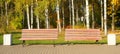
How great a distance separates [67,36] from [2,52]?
4059 mm

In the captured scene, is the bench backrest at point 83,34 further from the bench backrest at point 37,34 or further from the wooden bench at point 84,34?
the bench backrest at point 37,34

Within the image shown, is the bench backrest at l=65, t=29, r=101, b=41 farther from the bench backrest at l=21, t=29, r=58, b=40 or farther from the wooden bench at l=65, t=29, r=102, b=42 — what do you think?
the bench backrest at l=21, t=29, r=58, b=40

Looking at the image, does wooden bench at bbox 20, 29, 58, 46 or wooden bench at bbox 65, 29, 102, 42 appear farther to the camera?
wooden bench at bbox 65, 29, 102, 42

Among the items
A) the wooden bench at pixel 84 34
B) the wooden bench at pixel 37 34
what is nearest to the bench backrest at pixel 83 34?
the wooden bench at pixel 84 34

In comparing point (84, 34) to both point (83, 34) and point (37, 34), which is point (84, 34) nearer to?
point (83, 34)

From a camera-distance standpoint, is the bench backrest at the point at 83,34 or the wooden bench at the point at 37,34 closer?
the wooden bench at the point at 37,34

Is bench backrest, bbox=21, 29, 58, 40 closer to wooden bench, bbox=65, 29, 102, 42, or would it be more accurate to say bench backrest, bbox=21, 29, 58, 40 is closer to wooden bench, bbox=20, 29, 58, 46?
wooden bench, bbox=20, 29, 58, 46

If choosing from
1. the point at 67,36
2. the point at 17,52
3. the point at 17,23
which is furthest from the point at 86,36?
the point at 17,23

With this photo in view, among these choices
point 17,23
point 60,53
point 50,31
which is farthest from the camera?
point 17,23

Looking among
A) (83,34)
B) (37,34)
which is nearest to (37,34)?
(37,34)

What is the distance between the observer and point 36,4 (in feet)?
125

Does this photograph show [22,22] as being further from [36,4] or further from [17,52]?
[17,52]

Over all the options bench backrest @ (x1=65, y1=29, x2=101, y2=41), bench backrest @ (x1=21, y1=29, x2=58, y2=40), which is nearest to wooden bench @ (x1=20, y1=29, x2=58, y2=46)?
bench backrest @ (x1=21, y1=29, x2=58, y2=40)

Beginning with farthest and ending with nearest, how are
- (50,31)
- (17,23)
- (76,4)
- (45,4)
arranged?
1. (76,4)
2. (17,23)
3. (45,4)
4. (50,31)
